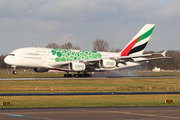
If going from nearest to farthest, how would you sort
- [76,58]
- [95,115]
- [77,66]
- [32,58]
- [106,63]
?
1. [95,115]
2. [32,58]
3. [77,66]
4. [106,63]
5. [76,58]

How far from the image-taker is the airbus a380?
5794cm

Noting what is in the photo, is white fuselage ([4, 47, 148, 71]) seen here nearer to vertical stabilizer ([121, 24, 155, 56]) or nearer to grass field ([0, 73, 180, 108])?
grass field ([0, 73, 180, 108])

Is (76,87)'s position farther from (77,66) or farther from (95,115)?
(95,115)

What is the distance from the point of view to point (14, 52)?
5859cm

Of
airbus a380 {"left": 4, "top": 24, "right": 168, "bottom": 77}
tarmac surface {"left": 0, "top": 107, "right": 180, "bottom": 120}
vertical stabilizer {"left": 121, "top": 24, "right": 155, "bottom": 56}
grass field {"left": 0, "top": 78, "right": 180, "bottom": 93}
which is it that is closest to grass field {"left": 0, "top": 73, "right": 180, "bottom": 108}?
grass field {"left": 0, "top": 78, "right": 180, "bottom": 93}

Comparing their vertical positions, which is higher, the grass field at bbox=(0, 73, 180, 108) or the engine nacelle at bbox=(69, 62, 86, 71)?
the engine nacelle at bbox=(69, 62, 86, 71)

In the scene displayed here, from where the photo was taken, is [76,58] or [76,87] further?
[76,58]

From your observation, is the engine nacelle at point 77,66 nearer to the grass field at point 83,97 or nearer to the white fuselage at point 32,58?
the white fuselage at point 32,58

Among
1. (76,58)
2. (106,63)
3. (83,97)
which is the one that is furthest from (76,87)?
(76,58)

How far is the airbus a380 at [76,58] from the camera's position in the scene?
2281 inches

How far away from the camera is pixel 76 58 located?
6312cm

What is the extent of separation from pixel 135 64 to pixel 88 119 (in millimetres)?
52027

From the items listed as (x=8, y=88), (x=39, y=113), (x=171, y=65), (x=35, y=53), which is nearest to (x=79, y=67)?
(x=35, y=53)

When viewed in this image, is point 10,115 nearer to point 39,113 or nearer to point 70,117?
point 39,113
